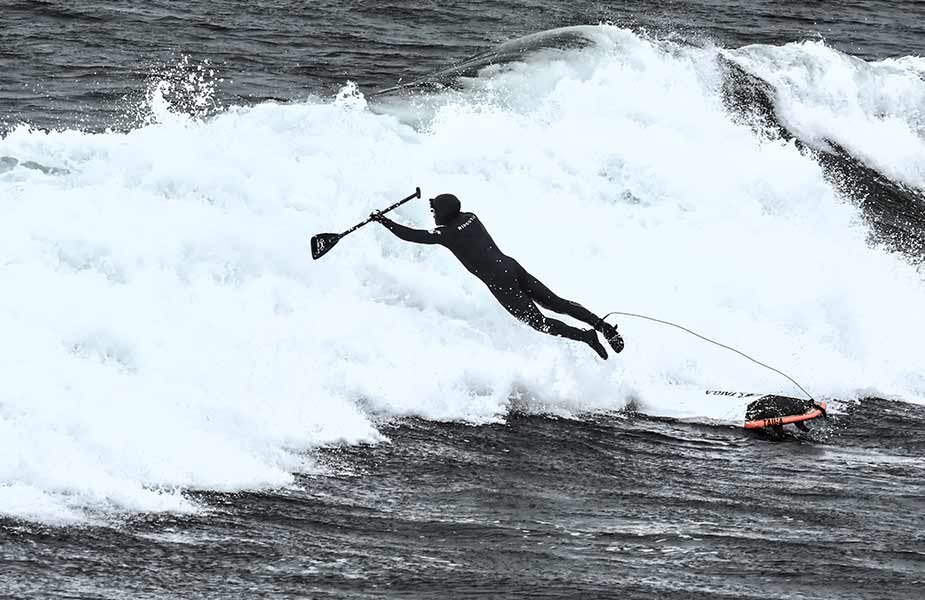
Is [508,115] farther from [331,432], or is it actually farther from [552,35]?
[331,432]

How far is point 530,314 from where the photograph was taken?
34.8 feet

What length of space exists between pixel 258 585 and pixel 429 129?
8.60 meters

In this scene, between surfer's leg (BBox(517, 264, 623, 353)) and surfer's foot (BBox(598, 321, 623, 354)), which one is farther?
surfer's leg (BBox(517, 264, 623, 353))

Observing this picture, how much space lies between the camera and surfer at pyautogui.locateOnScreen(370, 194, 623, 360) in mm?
10438

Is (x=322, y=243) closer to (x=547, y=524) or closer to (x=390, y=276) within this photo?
(x=390, y=276)

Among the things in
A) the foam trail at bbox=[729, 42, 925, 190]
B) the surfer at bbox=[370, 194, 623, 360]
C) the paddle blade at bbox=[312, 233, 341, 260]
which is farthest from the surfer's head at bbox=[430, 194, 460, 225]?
the foam trail at bbox=[729, 42, 925, 190]

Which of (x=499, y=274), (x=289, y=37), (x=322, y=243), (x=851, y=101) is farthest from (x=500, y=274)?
(x=851, y=101)

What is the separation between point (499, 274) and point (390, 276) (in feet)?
3.91

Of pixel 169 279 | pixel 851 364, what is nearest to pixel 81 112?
pixel 169 279

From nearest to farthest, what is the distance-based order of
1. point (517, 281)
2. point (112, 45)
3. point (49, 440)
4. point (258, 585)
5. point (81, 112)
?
point (258, 585) < point (49, 440) < point (517, 281) < point (81, 112) < point (112, 45)

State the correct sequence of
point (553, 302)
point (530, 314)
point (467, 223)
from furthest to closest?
point (553, 302) → point (530, 314) → point (467, 223)

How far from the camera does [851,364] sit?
12.4 metres

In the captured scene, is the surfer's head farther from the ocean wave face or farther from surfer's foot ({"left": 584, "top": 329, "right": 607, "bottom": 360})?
surfer's foot ({"left": 584, "top": 329, "right": 607, "bottom": 360})

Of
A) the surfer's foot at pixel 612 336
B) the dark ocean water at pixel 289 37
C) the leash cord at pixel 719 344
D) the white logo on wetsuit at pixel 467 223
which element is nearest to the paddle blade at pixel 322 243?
the white logo on wetsuit at pixel 467 223
